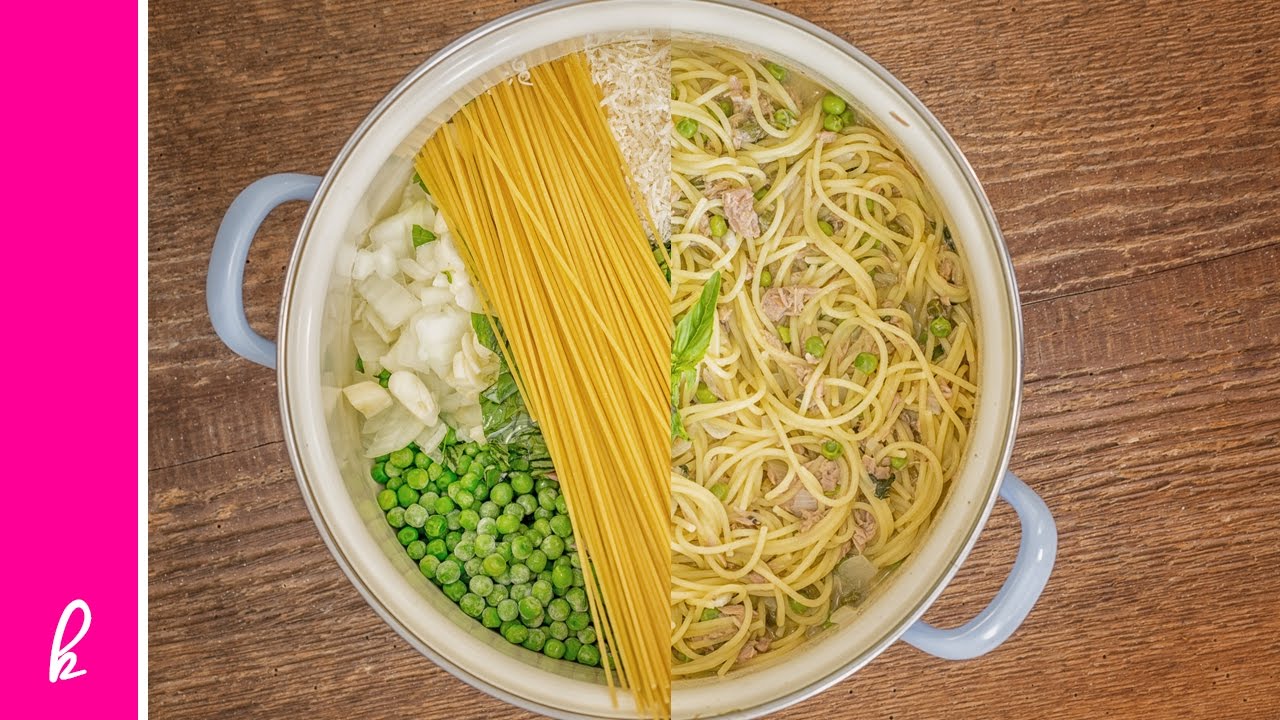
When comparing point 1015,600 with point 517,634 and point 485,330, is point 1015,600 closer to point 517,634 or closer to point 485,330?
point 517,634

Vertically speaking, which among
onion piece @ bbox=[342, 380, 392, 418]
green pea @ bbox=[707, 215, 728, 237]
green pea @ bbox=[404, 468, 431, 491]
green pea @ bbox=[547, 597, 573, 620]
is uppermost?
green pea @ bbox=[707, 215, 728, 237]

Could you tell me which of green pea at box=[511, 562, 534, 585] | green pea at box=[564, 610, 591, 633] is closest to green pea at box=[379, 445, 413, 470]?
green pea at box=[511, 562, 534, 585]

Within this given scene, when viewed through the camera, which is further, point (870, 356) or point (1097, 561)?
point (1097, 561)

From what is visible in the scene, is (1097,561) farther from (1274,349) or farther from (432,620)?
(432,620)

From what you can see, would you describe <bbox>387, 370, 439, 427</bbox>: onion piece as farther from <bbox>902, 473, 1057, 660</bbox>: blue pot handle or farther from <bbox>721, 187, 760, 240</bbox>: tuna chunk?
<bbox>902, 473, 1057, 660</bbox>: blue pot handle

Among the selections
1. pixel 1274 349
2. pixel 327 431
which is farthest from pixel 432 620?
pixel 1274 349

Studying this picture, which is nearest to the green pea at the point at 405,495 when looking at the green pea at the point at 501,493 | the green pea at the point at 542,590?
the green pea at the point at 501,493
